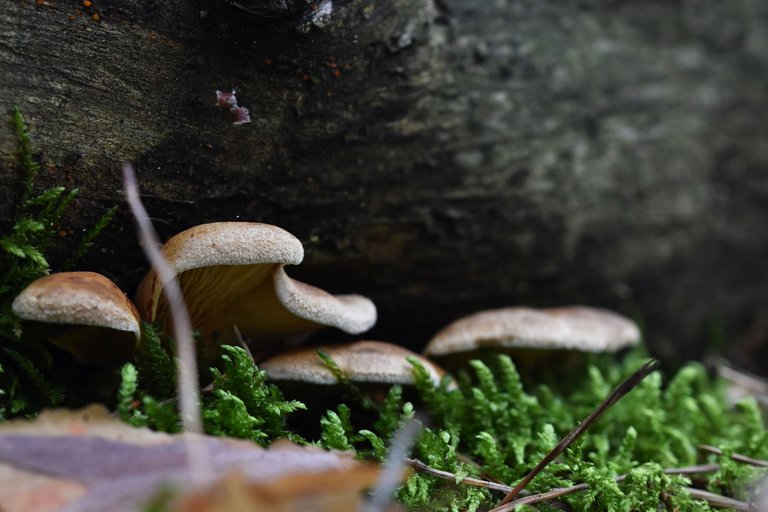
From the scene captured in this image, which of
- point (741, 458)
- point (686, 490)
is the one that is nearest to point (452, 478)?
point (686, 490)

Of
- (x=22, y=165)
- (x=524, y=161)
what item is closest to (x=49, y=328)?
(x=22, y=165)

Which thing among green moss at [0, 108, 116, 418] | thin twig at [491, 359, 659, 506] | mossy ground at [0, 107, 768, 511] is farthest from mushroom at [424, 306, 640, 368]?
green moss at [0, 108, 116, 418]

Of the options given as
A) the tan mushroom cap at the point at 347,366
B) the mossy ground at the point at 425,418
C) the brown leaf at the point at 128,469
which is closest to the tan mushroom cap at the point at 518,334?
the mossy ground at the point at 425,418

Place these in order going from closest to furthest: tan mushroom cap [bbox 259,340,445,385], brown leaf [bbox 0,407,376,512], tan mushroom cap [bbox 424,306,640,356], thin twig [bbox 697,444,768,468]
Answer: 1. brown leaf [bbox 0,407,376,512]
2. tan mushroom cap [bbox 259,340,445,385]
3. thin twig [bbox 697,444,768,468]
4. tan mushroom cap [bbox 424,306,640,356]

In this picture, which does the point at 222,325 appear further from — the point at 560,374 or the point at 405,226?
the point at 560,374

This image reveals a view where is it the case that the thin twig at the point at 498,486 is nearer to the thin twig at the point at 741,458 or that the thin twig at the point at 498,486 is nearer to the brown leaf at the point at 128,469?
the brown leaf at the point at 128,469

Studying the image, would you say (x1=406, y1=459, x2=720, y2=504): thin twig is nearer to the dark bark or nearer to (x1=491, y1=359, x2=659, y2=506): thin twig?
(x1=491, y1=359, x2=659, y2=506): thin twig
